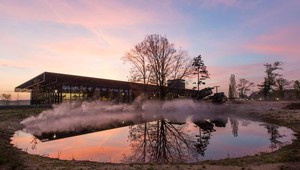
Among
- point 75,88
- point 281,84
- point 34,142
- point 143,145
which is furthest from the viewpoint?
point 281,84

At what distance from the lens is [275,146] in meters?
17.5

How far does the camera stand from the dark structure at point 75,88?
2409 inches

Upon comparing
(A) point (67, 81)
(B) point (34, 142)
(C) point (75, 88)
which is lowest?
(B) point (34, 142)

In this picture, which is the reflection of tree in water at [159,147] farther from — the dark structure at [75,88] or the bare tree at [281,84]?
the bare tree at [281,84]

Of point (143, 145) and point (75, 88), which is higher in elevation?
point (75, 88)

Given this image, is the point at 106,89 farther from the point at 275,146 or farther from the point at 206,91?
the point at 275,146

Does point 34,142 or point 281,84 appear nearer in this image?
point 34,142

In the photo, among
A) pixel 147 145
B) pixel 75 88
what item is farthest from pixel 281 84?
pixel 147 145

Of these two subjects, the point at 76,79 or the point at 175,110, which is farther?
the point at 76,79

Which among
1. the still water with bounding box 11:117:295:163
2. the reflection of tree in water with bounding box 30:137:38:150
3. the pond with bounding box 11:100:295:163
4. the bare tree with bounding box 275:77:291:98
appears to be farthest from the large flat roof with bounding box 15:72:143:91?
the bare tree with bounding box 275:77:291:98

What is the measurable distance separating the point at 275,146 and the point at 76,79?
181 ft

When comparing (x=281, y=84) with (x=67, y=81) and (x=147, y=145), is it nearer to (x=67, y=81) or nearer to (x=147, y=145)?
(x=67, y=81)

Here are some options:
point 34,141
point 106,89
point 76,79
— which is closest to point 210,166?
point 34,141

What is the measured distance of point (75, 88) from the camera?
244 feet
